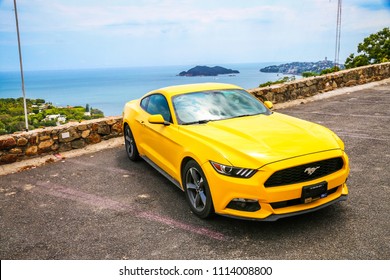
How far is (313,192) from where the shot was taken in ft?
12.6

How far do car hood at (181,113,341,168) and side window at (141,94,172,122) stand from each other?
69 cm

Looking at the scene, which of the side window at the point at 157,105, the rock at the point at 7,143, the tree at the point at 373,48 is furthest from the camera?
the tree at the point at 373,48

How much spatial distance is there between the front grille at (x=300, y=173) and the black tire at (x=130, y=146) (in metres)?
3.58

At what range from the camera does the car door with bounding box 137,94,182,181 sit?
16.2 feet

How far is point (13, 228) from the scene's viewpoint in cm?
459

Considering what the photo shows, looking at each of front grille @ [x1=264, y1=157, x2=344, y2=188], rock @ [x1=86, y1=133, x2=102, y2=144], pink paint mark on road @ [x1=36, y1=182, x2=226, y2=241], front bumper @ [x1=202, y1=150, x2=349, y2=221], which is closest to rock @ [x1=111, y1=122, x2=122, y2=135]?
rock @ [x1=86, y1=133, x2=102, y2=144]

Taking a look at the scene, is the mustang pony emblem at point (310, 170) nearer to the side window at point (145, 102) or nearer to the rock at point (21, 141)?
the side window at point (145, 102)

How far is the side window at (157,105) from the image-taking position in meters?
5.50

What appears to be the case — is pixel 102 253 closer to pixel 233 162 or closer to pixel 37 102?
pixel 233 162

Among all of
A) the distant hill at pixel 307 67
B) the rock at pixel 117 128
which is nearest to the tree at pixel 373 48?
the distant hill at pixel 307 67

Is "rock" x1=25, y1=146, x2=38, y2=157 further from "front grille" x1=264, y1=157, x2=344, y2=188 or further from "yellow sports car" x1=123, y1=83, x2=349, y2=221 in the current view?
"front grille" x1=264, y1=157, x2=344, y2=188

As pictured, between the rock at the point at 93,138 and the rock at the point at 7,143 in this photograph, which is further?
the rock at the point at 93,138

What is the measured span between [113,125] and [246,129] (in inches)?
206

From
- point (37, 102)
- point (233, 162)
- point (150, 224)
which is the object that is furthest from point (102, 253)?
point (37, 102)
